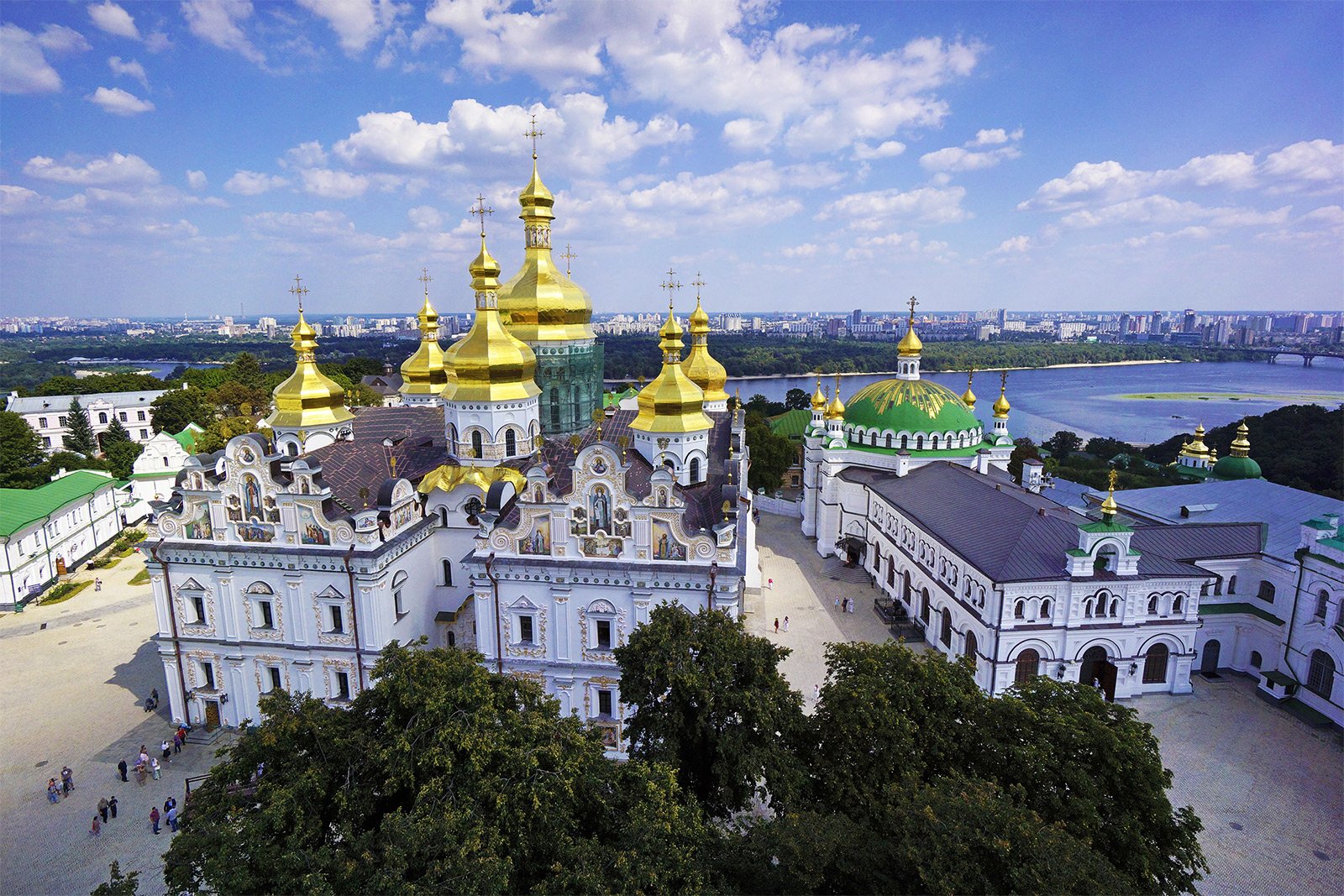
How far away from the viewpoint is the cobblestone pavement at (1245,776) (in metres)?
13.4

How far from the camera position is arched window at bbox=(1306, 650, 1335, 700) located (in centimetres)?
1794

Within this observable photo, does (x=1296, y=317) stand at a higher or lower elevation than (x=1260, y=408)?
higher

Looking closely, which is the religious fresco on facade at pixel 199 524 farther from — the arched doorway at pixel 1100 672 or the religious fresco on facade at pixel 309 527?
the arched doorway at pixel 1100 672

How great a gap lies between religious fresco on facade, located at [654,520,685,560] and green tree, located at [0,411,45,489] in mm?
38568

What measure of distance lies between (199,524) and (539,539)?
8.52 meters

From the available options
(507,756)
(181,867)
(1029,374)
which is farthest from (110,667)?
(1029,374)

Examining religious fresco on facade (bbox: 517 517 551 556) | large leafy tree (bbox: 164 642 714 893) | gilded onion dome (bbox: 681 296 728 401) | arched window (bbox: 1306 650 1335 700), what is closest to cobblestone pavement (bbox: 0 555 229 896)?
large leafy tree (bbox: 164 642 714 893)

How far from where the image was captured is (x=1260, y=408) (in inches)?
3666

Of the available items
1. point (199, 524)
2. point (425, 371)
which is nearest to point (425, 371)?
point (425, 371)

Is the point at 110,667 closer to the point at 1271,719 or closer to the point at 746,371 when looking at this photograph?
the point at 1271,719

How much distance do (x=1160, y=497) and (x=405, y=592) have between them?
26.1 meters

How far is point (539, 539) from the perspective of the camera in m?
15.9

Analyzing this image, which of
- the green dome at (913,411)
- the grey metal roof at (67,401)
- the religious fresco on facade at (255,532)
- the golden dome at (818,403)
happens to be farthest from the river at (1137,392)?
the religious fresco on facade at (255,532)

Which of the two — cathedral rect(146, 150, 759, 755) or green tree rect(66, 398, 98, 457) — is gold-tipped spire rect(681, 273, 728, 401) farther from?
green tree rect(66, 398, 98, 457)
